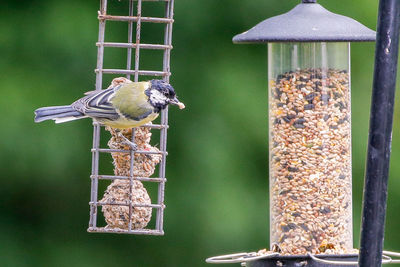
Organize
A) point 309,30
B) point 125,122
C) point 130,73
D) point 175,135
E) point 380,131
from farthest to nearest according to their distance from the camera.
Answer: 1. point 175,135
2. point 130,73
3. point 125,122
4. point 309,30
5. point 380,131

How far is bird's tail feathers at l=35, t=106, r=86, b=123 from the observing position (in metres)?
4.93

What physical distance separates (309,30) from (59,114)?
55.2 inches

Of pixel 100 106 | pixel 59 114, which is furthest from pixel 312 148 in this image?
pixel 59 114

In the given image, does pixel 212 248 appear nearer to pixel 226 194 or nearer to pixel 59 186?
pixel 226 194

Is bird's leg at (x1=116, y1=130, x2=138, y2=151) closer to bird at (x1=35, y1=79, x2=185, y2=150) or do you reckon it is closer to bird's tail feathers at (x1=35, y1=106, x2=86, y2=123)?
bird at (x1=35, y1=79, x2=185, y2=150)

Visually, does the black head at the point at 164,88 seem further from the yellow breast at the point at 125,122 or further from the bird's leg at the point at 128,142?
the bird's leg at the point at 128,142

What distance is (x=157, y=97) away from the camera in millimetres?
4809

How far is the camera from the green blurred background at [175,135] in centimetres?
720

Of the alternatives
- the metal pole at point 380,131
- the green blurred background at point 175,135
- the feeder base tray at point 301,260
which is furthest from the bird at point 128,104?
the green blurred background at point 175,135

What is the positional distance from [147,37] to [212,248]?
1638mm

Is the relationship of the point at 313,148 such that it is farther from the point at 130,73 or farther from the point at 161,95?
the point at 130,73

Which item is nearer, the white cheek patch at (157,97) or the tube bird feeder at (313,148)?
the tube bird feeder at (313,148)

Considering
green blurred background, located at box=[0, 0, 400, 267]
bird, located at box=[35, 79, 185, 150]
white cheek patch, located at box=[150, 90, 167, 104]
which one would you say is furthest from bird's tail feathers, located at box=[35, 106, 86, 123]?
green blurred background, located at box=[0, 0, 400, 267]

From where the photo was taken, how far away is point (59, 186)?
7434 mm
